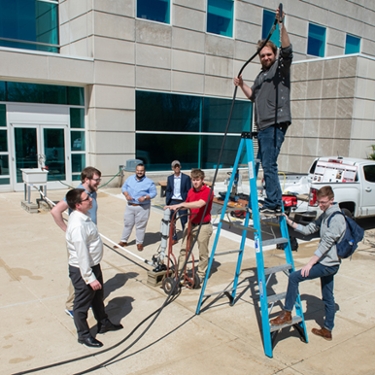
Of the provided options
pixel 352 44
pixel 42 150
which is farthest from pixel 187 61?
pixel 352 44

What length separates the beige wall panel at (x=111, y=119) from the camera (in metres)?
15.0

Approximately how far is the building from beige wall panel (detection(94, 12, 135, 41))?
4 centimetres

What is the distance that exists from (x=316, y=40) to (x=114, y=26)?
11379 mm

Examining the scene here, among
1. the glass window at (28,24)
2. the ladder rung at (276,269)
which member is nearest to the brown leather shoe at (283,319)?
the ladder rung at (276,269)

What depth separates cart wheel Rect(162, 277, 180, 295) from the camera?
5781 millimetres

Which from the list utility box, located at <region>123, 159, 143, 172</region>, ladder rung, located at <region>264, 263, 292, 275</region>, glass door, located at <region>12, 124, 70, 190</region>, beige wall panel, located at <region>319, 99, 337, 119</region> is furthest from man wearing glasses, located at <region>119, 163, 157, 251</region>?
beige wall panel, located at <region>319, 99, 337, 119</region>

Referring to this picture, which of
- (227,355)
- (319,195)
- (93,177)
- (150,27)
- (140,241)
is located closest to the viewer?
(227,355)

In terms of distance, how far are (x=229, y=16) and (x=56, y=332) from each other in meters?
16.2

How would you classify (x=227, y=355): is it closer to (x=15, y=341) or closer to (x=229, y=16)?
(x=15, y=341)

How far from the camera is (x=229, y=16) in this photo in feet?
58.2

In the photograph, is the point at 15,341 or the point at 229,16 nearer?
the point at 15,341

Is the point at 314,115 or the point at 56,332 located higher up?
the point at 314,115

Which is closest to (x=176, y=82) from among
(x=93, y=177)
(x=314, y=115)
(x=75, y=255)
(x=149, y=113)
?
(x=149, y=113)

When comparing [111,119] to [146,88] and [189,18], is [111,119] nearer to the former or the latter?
[146,88]
